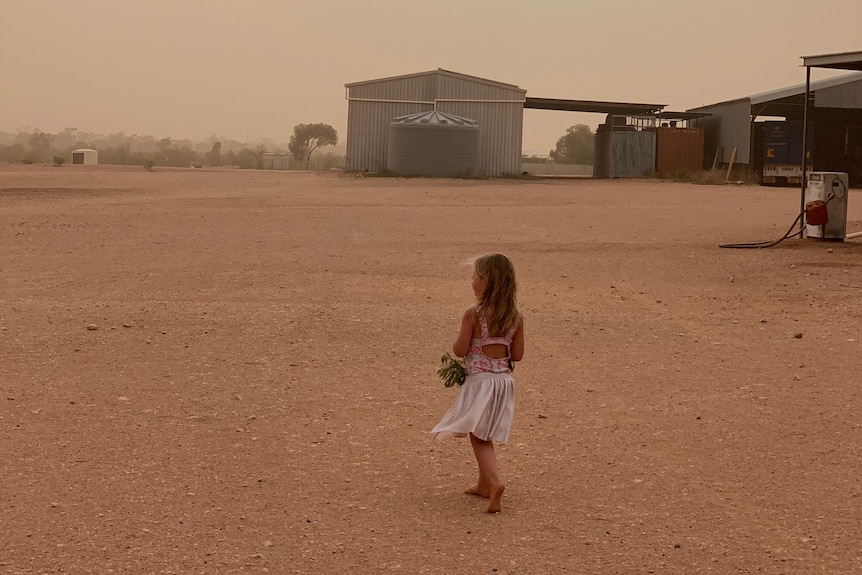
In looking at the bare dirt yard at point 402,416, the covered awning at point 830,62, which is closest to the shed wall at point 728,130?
the covered awning at point 830,62

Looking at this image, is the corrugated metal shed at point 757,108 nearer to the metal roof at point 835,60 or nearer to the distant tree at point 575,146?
the metal roof at point 835,60

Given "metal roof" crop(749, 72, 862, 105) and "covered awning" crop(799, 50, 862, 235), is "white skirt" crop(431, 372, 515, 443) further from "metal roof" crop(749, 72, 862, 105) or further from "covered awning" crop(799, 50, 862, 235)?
"metal roof" crop(749, 72, 862, 105)

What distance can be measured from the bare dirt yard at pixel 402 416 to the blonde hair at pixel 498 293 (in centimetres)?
83

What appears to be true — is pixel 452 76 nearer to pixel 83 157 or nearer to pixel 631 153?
pixel 631 153

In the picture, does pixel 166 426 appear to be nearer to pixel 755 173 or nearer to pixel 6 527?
pixel 6 527

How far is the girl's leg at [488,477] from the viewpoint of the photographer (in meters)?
5.28

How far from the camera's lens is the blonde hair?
543cm

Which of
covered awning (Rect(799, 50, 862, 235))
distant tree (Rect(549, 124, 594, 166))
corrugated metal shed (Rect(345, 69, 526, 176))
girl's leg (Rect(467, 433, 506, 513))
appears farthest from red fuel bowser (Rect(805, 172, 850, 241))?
distant tree (Rect(549, 124, 594, 166))

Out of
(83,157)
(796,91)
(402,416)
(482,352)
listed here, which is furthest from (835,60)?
(83,157)

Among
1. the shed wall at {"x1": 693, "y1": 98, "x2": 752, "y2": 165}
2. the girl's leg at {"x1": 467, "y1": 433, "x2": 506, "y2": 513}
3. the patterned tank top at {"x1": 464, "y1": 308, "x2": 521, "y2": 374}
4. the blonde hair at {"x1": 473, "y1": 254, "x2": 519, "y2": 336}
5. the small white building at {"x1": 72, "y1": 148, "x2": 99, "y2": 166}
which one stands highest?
the shed wall at {"x1": 693, "y1": 98, "x2": 752, "y2": 165}

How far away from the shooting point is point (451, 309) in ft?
37.5

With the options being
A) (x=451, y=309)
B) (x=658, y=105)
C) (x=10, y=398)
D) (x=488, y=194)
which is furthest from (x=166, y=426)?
(x=658, y=105)

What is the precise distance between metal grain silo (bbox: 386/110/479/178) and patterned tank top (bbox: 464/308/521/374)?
3993cm

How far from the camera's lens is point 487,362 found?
18.2 ft
